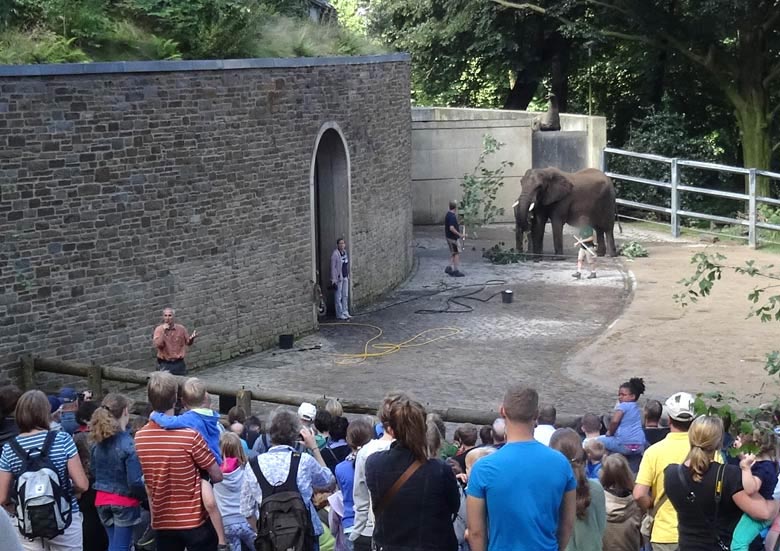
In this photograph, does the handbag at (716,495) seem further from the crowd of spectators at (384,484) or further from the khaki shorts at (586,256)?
the khaki shorts at (586,256)

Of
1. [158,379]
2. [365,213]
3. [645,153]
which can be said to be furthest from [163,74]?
[645,153]

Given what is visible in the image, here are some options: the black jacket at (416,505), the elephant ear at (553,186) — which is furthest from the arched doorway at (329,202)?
the black jacket at (416,505)

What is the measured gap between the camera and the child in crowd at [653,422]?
1019 centimetres

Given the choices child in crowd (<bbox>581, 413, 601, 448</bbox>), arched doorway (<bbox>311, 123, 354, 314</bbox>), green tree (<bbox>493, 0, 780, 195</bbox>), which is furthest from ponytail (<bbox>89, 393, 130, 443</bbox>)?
green tree (<bbox>493, 0, 780, 195</bbox>)

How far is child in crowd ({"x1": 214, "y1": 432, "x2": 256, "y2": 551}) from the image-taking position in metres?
7.64

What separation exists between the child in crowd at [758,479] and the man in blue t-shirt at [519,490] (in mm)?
1372

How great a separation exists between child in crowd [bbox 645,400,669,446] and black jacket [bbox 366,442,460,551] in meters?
4.47

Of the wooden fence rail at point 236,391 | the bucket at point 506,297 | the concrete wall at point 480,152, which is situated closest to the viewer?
the wooden fence rail at point 236,391

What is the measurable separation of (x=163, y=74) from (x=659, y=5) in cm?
1830

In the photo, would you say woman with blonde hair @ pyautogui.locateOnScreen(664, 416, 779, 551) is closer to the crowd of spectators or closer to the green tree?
the crowd of spectators

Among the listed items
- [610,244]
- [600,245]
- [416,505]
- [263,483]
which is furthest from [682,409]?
[600,245]

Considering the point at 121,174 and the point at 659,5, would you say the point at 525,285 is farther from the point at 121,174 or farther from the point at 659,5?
the point at 659,5

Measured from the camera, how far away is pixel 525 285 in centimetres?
2334

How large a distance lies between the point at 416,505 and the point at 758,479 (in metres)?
1.80
